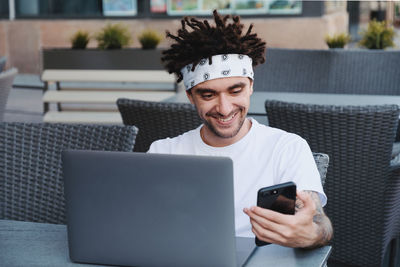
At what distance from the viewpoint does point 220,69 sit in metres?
2.14

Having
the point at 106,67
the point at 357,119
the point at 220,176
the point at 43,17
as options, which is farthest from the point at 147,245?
the point at 43,17

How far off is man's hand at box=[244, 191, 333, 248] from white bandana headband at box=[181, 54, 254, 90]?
0.50 m

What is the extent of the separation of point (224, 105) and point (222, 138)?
0.40 feet

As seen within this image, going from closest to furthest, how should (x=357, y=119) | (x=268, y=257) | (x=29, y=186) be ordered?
(x=268, y=257)
(x=29, y=186)
(x=357, y=119)

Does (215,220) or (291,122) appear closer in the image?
(215,220)

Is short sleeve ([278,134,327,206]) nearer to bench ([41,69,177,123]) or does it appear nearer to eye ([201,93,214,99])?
eye ([201,93,214,99])

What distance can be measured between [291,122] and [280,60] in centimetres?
315

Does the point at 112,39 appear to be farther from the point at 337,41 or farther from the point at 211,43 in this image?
the point at 211,43

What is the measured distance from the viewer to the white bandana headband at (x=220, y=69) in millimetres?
2139

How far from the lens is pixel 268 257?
5.91 feet

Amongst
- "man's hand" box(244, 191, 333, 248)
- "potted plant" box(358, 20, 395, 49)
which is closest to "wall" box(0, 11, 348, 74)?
"potted plant" box(358, 20, 395, 49)

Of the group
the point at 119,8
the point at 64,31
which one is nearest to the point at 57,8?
the point at 64,31

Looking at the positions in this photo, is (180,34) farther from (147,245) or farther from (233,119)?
(147,245)

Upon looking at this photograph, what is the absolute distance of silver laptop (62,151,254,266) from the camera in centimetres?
156
